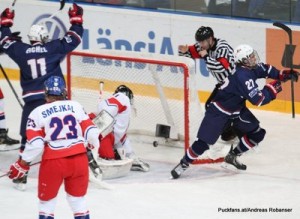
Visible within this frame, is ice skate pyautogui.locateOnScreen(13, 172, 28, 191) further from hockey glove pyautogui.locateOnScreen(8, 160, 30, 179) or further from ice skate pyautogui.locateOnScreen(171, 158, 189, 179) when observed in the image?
ice skate pyautogui.locateOnScreen(171, 158, 189, 179)

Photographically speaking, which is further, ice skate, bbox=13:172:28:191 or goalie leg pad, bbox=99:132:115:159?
goalie leg pad, bbox=99:132:115:159

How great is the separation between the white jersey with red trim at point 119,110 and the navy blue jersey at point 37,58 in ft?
1.43

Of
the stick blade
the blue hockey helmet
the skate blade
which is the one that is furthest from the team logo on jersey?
the blue hockey helmet

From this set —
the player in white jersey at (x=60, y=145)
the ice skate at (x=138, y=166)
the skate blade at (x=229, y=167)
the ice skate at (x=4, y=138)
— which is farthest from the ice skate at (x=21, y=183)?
the skate blade at (x=229, y=167)

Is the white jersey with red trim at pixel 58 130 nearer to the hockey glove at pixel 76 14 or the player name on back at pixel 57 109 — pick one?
A: the player name on back at pixel 57 109

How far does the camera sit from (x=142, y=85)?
938cm

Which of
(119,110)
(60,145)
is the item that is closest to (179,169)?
(119,110)

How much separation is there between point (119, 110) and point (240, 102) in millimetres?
927

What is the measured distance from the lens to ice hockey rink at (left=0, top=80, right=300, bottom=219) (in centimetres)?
A: 754

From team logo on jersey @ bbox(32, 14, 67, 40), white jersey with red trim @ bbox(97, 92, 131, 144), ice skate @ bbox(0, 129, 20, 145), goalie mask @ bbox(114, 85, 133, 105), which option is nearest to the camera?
white jersey with red trim @ bbox(97, 92, 131, 144)

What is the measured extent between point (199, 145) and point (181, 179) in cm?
31

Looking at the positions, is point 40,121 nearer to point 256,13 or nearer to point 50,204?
point 50,204

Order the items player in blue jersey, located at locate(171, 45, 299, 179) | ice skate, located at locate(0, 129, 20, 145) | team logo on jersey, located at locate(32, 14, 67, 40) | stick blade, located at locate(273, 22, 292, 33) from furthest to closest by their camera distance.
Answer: team logo on jersey, located at locate(32, 14, 67, 40)
stick blade, located at locate(273, 22, 292, 33)
ice skate, located at locate(0, 129, 20, 145)
player in blue jersey, located at locate(171, 45, 299, 179)

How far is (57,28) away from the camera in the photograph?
1120 cm
